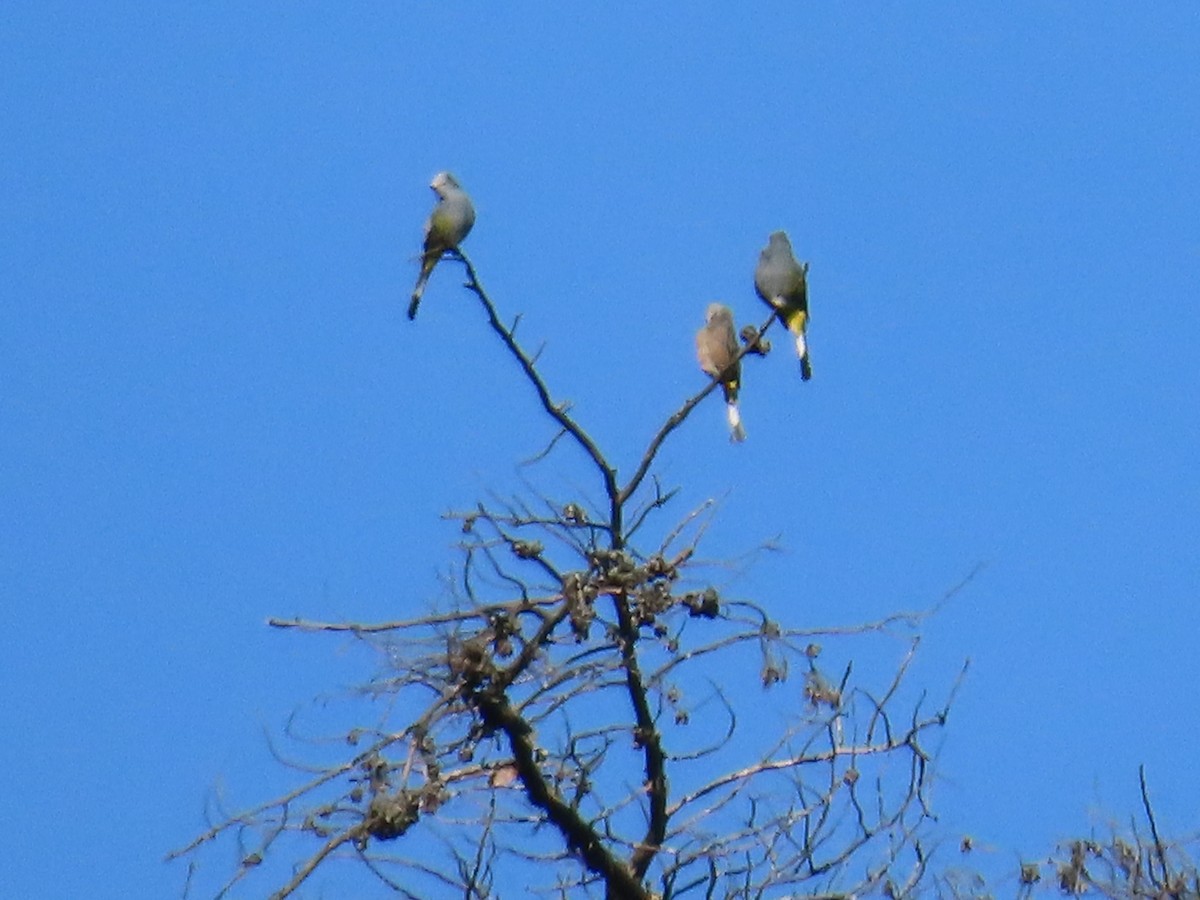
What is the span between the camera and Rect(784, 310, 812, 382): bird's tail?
9.27 m

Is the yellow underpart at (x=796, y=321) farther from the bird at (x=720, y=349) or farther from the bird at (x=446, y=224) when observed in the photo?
the bird at (x=446, y=224)

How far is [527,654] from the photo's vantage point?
5.07 metres

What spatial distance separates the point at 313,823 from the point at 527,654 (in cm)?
70

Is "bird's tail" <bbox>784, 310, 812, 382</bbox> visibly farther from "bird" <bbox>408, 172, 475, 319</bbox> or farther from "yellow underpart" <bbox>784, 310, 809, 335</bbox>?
"bird" <bbox>408, 172, 475, 319</bbox>

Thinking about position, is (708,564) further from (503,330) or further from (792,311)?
(792,311)

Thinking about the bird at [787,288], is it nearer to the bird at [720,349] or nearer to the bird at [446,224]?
the bird at [720,349]

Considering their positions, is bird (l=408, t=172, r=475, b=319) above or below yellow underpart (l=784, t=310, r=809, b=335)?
above

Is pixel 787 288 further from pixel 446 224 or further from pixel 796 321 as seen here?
pixel 446 224

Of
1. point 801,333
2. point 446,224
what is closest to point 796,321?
point 801,333

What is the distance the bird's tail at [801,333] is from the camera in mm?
9273

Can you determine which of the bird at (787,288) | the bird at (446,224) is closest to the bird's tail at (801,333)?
the bird at (787,288)

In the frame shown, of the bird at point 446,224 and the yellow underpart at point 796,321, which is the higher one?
the bird at point 446,224

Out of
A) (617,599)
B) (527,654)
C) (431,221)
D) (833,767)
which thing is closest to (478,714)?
(527,654)

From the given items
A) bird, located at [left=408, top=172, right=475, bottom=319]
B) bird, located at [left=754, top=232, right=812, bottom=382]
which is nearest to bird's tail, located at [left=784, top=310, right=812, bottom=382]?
bird, located at [left=754, top=232, right=812, bottom=382]
